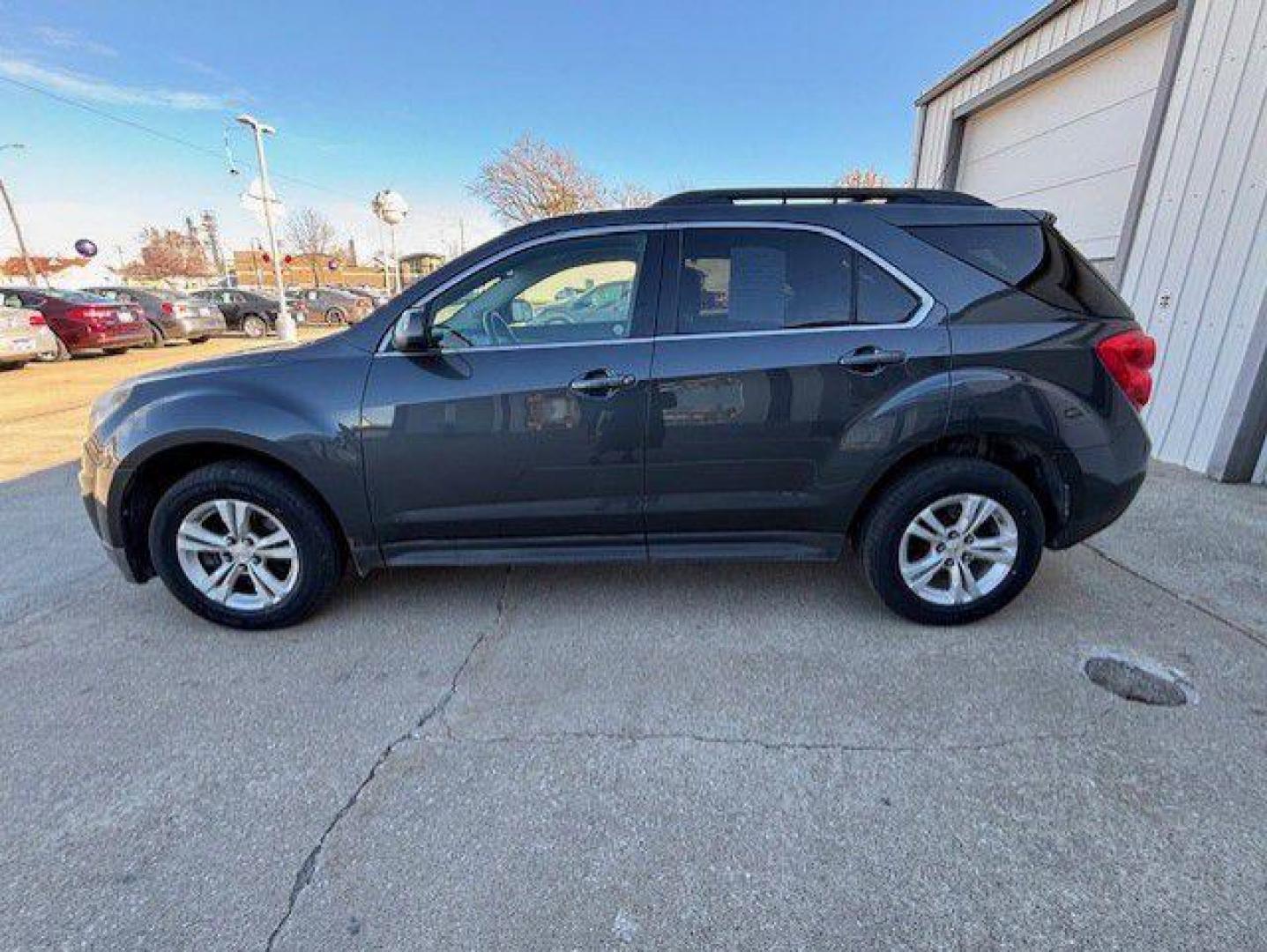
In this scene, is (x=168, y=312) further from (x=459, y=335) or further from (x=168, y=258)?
(x=168, y=258)

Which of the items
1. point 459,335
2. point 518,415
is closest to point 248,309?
point 459,335

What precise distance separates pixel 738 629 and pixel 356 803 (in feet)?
5.47

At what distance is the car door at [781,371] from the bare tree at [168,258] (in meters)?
68.9

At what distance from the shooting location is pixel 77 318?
1223 centimetres

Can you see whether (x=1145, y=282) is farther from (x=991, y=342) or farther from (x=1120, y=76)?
(x=991, y=342)

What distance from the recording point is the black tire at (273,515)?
280 cm

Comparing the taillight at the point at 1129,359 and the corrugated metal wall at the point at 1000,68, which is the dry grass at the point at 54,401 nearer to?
the taillight at the point at 1129,359

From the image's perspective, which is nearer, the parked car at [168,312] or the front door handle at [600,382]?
the front door handle at [600,382]

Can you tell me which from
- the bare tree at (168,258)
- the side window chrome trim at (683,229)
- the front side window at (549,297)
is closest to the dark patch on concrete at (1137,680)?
the side window chrome trim at (683,229)

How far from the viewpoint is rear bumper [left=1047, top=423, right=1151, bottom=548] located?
2.79 metres

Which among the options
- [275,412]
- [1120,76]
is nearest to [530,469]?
[275,412]

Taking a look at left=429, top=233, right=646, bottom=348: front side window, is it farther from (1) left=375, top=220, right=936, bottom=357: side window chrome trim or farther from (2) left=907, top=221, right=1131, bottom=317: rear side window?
(2) left=907, top=221, right=1131, bottom=317: rear side window

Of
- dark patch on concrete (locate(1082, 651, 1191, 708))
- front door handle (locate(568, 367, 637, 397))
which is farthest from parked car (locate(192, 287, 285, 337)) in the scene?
dark patch on concrete (locate(1082, 651, 1191, 708))

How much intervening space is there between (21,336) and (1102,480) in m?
14.6
